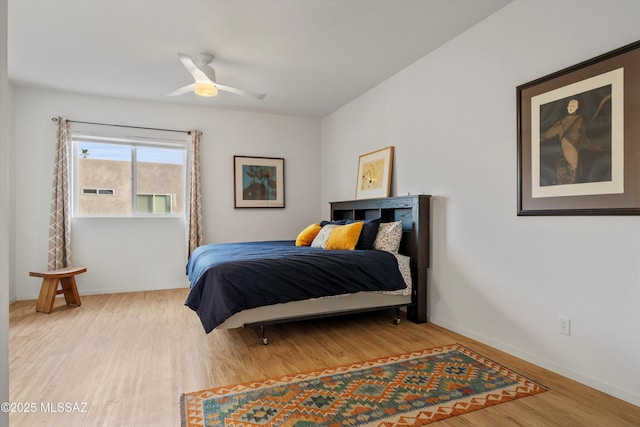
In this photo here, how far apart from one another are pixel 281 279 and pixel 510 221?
5.91 ft

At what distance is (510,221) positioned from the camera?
250 cm

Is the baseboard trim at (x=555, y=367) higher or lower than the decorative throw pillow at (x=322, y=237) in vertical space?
lower

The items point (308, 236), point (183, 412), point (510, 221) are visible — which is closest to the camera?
point (183, 412)

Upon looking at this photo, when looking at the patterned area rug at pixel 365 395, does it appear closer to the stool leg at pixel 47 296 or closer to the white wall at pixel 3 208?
the white wall at pixel 3 208

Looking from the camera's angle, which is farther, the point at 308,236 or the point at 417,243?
the point at 308,236

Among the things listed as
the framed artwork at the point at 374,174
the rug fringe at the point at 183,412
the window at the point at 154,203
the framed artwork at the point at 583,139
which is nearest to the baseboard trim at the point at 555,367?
the framed artwork at the point at 583,139

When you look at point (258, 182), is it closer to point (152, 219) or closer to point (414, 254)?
point (152, 219)

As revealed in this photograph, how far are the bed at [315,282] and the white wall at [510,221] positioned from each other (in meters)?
0.20

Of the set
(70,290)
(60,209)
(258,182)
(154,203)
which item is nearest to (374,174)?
(258,182)

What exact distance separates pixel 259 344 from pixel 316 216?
320 cm

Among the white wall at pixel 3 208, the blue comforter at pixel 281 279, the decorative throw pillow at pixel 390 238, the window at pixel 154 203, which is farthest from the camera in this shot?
the window at pixel 154 203

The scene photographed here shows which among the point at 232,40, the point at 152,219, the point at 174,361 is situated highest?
the point at 232,40

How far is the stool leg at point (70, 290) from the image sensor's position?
3873 mm

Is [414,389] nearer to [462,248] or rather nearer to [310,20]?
[462,248]
